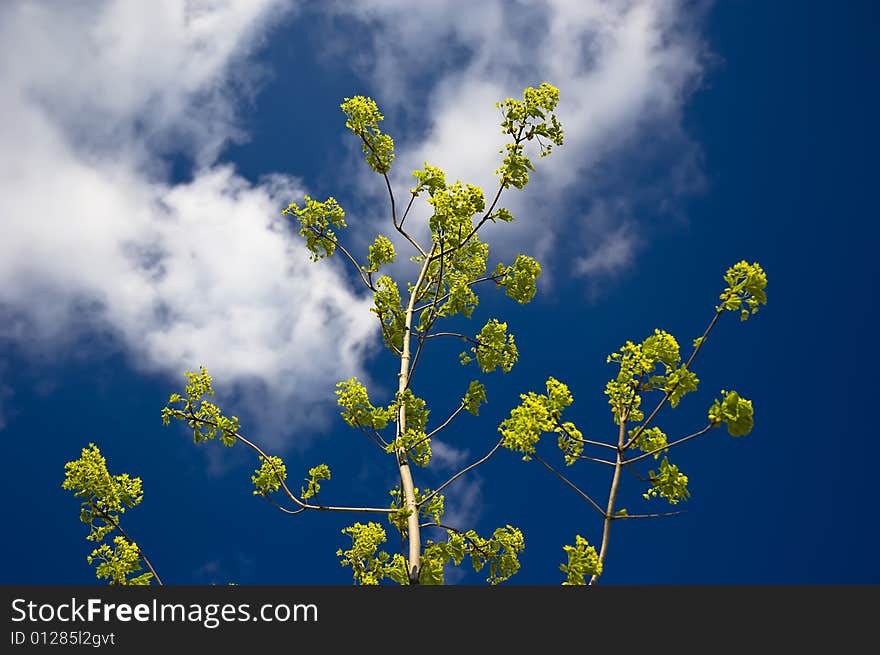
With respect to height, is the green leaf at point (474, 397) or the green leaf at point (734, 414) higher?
the green leaf at point (474, 397)

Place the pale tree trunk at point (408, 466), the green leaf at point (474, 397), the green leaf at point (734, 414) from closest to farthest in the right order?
the green leaf at point (734, 414)
the pale tree trunk at point (408, 466)
the green leaf at point (474, 397)

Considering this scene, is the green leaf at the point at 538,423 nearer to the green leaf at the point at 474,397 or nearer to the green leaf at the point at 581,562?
the green leaf at the point at 581,562

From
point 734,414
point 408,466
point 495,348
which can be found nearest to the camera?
point 734,414

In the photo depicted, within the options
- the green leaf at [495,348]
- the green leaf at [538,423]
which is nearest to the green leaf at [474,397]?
the green leaf at [495,348]

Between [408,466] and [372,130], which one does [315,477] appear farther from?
[372,130]

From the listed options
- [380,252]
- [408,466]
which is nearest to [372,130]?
[380,252]

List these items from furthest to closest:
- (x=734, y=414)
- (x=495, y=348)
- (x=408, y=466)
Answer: (x=495, y=348), (x=408, y=466), (x=734, y=414)

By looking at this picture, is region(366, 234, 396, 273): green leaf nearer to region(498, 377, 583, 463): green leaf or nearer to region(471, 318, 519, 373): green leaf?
region(471, 318, 519, 373): green leaf

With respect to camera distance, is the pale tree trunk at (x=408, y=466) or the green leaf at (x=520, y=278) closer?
the pale tree trunk at (x=408, y=466)

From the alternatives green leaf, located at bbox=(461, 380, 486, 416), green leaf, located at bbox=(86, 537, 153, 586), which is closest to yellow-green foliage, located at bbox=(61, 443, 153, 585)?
green leaf, located at bbox=(86, 537, 153, 586)

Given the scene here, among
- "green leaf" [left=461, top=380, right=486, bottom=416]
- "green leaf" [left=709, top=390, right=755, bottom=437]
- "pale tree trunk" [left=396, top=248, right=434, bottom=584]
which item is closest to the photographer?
"green leaf" [left=709, top=390, right=755, bottom=437]

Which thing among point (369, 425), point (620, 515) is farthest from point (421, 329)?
point (620, 515)

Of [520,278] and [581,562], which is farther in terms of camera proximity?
[520,278]

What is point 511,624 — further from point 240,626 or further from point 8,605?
point 8,605
